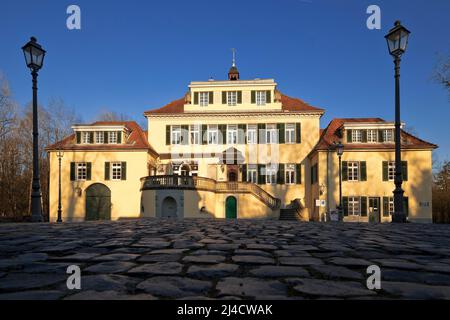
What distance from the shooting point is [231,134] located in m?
35.0

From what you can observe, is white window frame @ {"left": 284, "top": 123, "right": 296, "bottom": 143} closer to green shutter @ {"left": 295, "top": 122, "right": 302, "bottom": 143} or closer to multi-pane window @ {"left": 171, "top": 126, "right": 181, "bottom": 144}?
green shutter @ {"left": 295, "top": 122, "right": 302, "bottom": 143}

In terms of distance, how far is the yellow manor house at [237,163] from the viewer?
3070 cm

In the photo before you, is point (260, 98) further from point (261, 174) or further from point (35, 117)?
point (35, 117)

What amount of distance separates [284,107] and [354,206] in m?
11.3

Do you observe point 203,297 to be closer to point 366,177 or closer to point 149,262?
point 149,262

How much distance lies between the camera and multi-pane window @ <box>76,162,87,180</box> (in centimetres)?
3378

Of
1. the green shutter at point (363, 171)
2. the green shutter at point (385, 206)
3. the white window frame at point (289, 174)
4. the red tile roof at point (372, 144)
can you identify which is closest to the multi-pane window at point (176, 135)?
the white window frame at point (289, 174)

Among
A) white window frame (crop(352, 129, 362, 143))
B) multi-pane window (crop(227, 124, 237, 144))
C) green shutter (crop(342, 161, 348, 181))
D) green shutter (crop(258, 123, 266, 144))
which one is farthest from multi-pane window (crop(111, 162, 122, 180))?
white window frame (crop(352, 129, 362, 143))

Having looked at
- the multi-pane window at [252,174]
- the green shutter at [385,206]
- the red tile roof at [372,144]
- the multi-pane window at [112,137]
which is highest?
the multi-pane window at [112,137]

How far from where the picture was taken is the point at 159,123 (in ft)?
116

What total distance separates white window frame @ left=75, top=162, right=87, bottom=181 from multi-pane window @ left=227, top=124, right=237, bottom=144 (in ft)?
44.0

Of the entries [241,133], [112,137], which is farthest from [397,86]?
[112,137]

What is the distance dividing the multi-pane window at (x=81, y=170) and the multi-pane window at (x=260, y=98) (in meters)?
17.1

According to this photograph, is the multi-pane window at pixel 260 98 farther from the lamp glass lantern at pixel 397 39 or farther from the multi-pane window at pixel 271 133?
the lamp glass lantern at pixel 397 39
